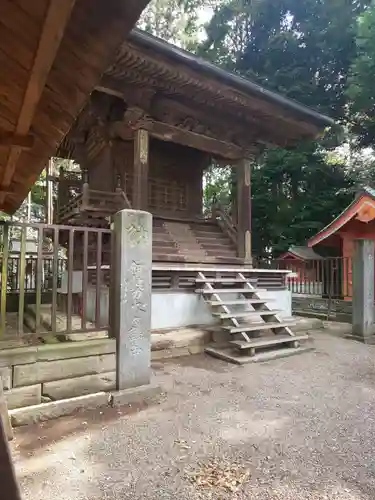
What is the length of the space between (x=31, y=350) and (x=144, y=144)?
4954 mm

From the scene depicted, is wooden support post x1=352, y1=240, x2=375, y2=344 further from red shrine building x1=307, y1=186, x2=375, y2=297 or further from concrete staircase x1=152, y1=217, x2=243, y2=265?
concrete staircase x1=152, y1=217, x2=243, y2=265

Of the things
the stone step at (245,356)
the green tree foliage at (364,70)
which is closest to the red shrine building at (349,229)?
the stone step at (245,356)

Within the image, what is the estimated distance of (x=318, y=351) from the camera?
578cm

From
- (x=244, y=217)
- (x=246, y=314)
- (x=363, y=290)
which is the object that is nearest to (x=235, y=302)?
(x=246, y=314)

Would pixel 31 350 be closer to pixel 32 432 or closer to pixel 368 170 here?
pixel 32 432

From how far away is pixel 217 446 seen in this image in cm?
263

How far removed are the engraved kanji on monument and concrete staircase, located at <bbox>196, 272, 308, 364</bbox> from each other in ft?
5.78

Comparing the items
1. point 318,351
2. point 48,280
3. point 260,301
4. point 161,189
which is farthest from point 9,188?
point 48,280

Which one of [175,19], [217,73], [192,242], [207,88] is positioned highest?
[175,19]

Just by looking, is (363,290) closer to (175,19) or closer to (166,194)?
(166,194)

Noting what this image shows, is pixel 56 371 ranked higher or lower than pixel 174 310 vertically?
lower

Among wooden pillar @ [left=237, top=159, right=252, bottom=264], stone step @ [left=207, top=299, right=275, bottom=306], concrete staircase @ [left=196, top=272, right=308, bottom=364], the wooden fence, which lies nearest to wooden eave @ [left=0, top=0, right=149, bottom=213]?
the wooden fence

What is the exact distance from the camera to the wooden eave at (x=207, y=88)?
5543 mm

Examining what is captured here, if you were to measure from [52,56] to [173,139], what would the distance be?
6624 mm
